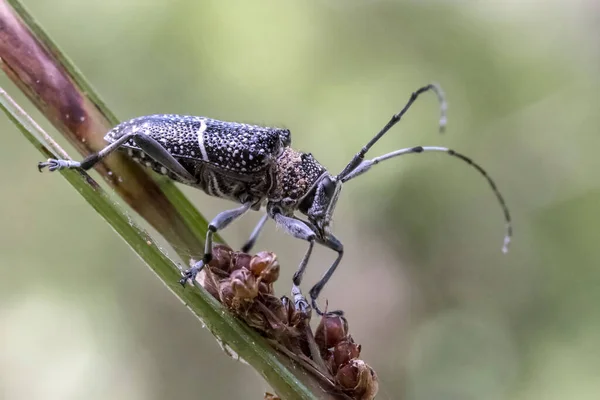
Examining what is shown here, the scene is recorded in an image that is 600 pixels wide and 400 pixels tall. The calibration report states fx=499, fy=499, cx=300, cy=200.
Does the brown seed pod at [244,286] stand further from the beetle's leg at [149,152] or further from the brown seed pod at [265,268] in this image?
the beetle's leg at [149,152]

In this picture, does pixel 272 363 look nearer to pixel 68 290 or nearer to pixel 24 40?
pixel 24 40

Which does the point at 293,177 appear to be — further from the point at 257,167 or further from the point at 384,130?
the point at 384,130

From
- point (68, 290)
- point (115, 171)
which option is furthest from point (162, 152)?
point (68, 290)

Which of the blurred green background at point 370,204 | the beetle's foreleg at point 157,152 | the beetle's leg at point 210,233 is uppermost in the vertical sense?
the beetle's foreleg at point 157,152

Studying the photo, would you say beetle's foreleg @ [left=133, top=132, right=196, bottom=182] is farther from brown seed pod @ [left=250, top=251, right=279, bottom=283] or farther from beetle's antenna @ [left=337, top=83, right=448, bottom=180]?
brown seed pod @ [left=250, top=251, right=279, bottom=283]

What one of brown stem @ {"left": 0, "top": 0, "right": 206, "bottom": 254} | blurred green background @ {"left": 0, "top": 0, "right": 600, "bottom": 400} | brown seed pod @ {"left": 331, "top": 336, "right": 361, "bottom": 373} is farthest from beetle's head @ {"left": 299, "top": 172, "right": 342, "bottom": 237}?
blurred green background @ {"left": 0, "top": 0, "right": 600, "bottom": 400}

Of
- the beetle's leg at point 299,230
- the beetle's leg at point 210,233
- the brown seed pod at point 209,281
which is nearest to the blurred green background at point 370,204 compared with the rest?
the beetle's leg at point 299,230
